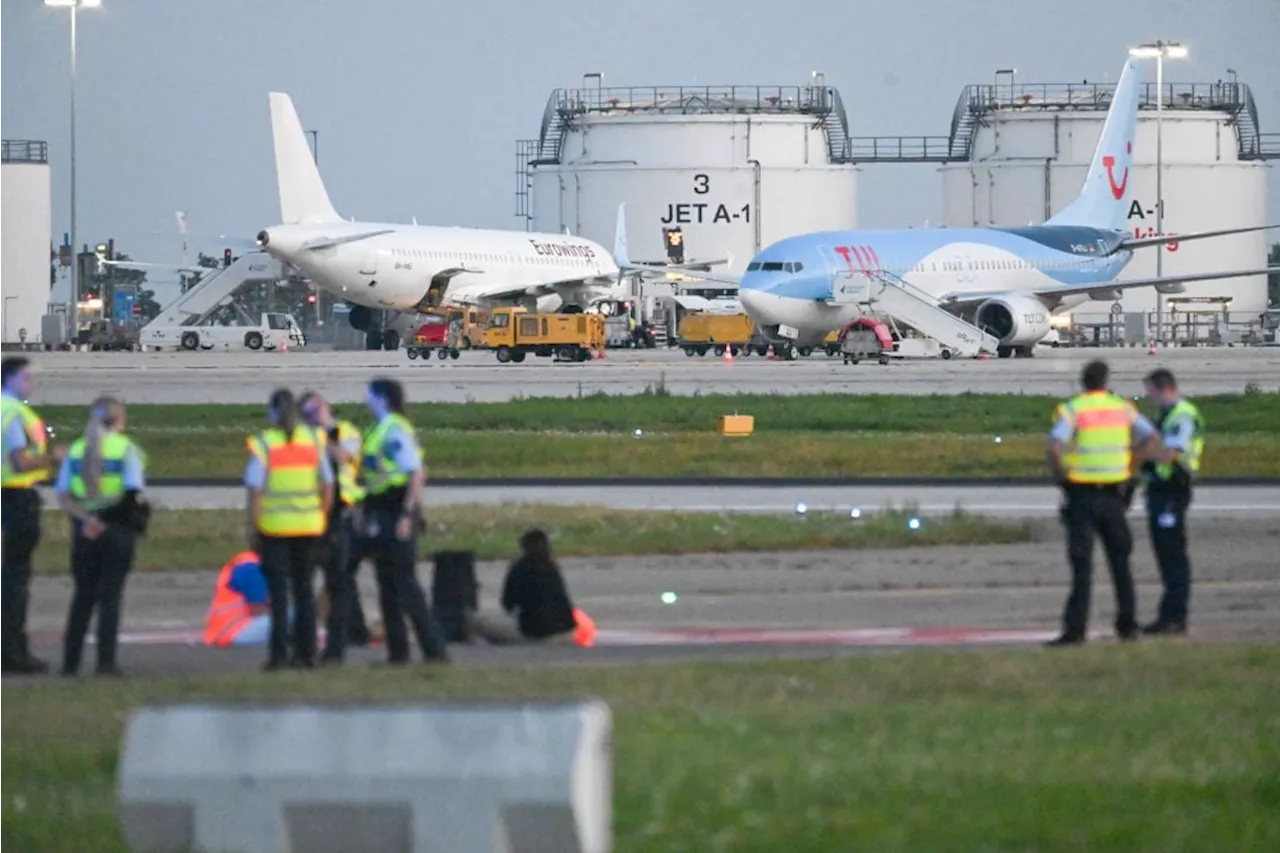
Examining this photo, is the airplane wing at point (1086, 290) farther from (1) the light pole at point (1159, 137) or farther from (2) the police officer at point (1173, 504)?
(2) the police officer at point (1173, 504)

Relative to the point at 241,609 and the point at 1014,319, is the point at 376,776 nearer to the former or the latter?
the point at 241,609

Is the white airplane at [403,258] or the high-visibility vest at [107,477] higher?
the white airplane at [403,258]

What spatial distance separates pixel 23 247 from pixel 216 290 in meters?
20.0

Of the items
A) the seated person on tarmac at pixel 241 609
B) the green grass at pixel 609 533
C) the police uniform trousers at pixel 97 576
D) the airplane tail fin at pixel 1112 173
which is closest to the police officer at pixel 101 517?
the police uniform trousers at pixel 97 576

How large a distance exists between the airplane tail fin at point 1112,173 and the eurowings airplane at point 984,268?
1.3 inches

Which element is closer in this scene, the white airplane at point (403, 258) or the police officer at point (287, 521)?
the police officer at point (287, 521)

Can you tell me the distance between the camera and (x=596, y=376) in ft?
163

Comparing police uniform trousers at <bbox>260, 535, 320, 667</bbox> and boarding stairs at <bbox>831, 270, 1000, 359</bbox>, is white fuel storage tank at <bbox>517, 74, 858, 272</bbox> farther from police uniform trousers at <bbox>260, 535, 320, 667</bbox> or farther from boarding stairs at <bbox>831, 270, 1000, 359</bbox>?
police uniform trousers at <bbox>260, 535, 320, 667</bbox>

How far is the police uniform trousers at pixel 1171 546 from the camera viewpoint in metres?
14.1

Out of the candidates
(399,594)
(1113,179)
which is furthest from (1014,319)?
(399,594)

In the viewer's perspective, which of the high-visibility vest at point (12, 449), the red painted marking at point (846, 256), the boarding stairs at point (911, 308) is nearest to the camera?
the high-visibility vest at point (12, 449)

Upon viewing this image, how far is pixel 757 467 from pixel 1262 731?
56.6 feet

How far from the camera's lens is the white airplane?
221ft

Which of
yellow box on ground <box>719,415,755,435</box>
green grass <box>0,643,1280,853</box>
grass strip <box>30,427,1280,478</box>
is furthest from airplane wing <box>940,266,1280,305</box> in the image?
green grass <box>0,643,1280,853</box>
